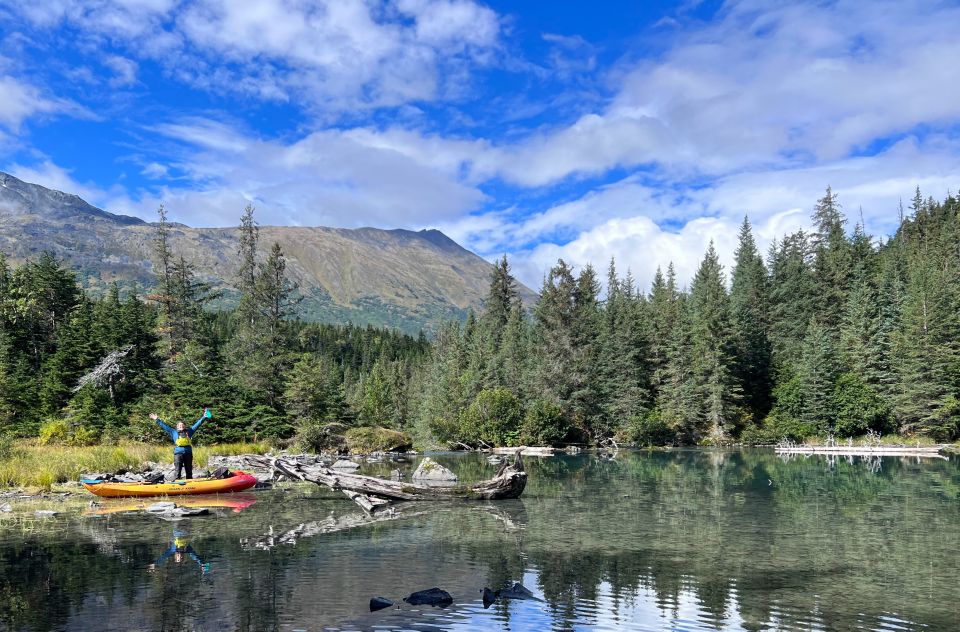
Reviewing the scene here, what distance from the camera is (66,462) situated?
100ft

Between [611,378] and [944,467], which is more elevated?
[611,378]

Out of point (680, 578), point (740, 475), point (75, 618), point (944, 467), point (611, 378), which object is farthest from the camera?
point (611, 378)

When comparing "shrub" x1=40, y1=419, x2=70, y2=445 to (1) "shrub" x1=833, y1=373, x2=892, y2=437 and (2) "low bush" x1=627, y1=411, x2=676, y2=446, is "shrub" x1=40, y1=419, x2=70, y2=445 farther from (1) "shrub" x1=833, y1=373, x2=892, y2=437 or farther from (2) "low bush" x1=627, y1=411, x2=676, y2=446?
(1) "shrub" x1=833, y1=373, x2=892, y2=437

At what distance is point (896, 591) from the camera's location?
13211mm

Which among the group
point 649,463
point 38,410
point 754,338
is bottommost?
point 649,463

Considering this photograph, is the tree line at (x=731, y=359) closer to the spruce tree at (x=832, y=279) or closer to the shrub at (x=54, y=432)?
the spruce tree at (x=832, y=279)

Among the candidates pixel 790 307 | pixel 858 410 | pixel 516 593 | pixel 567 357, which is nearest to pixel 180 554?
pixel 516 593

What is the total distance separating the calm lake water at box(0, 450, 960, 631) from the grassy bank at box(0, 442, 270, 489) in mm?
5225

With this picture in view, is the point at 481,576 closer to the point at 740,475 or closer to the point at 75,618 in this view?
the point at 75,618

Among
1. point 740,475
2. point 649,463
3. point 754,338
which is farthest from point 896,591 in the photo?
point 754,338

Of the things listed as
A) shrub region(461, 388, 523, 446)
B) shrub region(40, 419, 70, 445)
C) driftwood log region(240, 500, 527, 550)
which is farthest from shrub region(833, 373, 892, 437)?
shrub region(40, 419, 70, 445)

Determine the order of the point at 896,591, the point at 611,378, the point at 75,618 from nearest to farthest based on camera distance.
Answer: the point at 75,618 < the point at 896,591 < the point at 611,378

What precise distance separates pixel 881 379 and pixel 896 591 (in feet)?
222

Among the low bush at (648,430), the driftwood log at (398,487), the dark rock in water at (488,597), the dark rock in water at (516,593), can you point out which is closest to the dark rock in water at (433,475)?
the driftwood log at (398,487)
